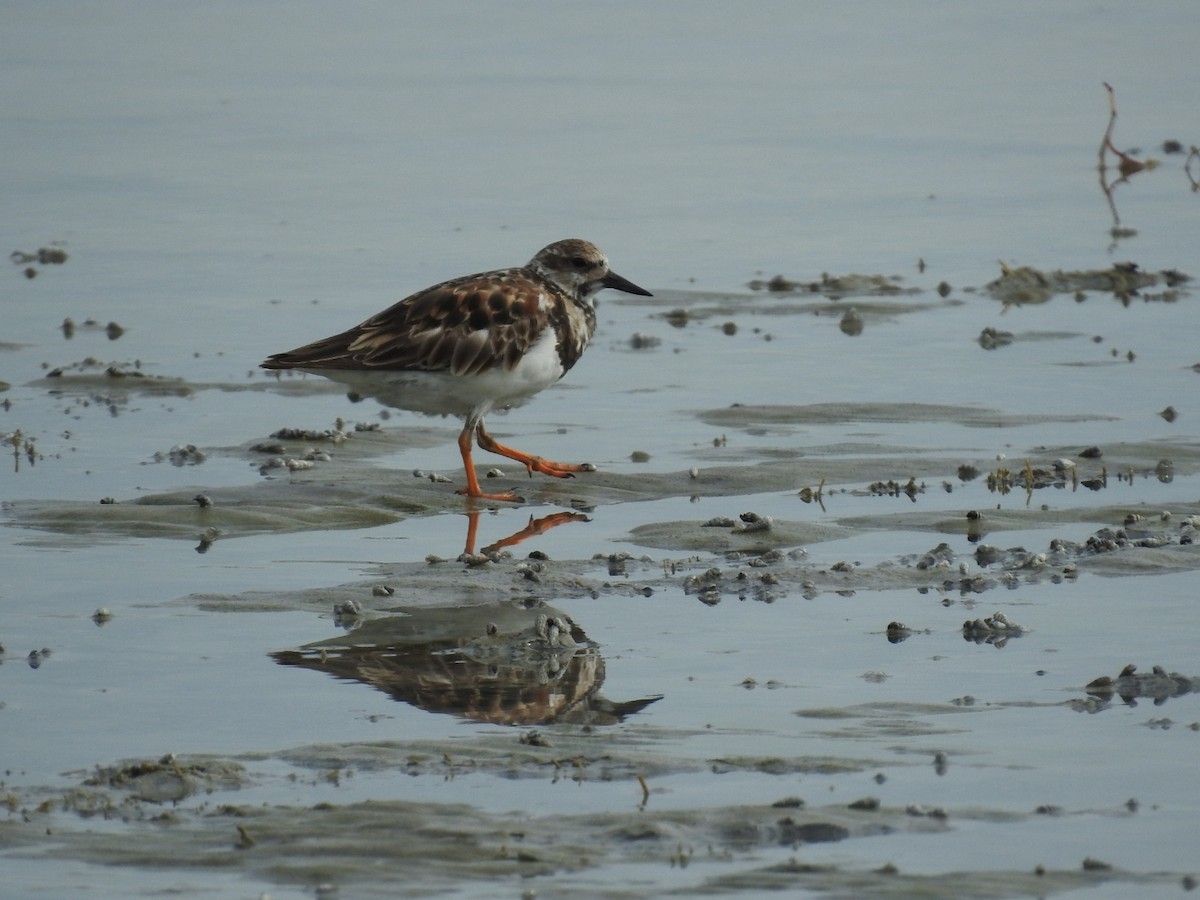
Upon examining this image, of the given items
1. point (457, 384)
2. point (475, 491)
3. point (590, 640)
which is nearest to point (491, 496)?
point (475, 491)

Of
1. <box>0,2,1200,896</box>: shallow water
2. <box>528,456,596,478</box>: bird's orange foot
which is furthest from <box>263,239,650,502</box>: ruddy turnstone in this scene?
<box>0,2,1200,896</box>: shallow water

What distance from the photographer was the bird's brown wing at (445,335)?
1262 centimetres

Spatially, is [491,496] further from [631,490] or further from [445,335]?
[445,335]

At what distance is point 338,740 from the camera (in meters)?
7.55

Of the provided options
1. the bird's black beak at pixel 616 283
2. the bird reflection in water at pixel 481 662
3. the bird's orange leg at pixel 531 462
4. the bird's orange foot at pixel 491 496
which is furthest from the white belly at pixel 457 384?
the bird reflection in water at pixel 481 662

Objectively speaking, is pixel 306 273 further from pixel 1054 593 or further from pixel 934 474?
pixel 1054 593

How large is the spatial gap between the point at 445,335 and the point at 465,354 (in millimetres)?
193

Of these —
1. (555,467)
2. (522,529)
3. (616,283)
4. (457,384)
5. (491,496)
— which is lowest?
(522,529)

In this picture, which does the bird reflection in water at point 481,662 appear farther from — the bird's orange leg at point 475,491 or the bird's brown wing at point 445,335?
the bird's brown wing at point 445,335

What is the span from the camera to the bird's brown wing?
1262cm

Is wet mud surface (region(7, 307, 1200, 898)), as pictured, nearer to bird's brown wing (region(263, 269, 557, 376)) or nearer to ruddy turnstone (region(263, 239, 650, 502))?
ruddy turnstone (region(263, 239, 650, 502))

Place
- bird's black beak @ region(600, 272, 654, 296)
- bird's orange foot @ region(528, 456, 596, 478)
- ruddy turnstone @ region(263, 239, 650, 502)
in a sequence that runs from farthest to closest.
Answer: bird's black beak @ region(600, 272, 654, 296), ruddy turnstone @ region(263, 239, 650, 502), bird's orange foot @ region(528, 456, 596, 478)

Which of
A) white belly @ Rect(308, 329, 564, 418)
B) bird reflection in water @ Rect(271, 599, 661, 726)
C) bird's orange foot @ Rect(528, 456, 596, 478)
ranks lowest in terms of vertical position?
bird reflection in water @ Rect(271, 599, 661, 726)

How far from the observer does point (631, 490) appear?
12211 mm
